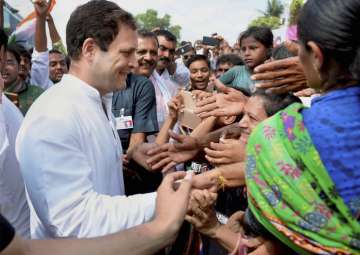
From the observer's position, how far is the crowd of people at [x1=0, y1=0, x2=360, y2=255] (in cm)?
112

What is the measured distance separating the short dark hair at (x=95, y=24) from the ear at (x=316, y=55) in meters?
1.07

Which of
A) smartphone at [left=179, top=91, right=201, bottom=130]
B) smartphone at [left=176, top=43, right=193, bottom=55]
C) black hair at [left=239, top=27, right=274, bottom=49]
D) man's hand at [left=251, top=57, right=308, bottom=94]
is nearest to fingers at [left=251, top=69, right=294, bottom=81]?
man's hand at [left=251, top=57, right=308, bottom=94]

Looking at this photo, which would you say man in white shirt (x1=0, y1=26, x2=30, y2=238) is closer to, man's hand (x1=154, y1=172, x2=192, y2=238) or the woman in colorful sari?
man's hand (x1=154, y1=172, x2=192, y2=238)

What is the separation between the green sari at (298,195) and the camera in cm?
112

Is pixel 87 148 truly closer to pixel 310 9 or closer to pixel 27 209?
pixel 27 209

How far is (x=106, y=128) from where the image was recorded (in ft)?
6.58

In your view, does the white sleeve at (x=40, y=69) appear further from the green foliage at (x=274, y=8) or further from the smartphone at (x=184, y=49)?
the green foliage at (x=274, y=8)

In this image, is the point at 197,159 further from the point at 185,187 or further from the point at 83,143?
the point at 185,187

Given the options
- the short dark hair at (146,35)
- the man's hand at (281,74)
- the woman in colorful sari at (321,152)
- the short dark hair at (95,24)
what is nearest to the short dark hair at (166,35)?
the short dark hair at (146,35)

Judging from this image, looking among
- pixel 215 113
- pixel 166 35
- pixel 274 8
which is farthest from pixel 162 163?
pixel 274 8

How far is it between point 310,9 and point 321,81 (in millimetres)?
195

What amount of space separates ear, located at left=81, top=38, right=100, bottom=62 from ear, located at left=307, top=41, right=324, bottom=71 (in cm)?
110

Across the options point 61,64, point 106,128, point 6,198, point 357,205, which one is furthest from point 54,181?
point 61,64

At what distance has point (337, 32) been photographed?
1101 mm
